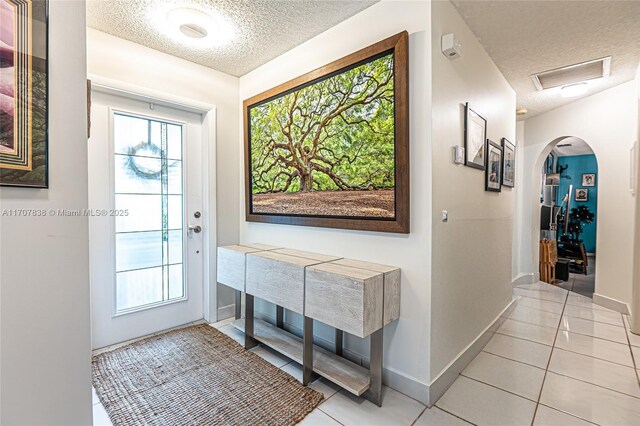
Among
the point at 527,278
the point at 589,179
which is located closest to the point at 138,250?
the point at 527,278

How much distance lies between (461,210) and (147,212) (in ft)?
8.79

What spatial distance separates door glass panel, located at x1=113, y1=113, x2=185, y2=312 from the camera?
260 cm

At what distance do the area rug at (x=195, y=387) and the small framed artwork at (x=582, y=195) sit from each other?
826 centimetres

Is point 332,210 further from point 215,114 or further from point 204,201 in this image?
point 215,114

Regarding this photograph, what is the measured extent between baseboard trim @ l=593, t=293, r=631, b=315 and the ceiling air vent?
8.33 ft

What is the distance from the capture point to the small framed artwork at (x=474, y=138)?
226 centimetres

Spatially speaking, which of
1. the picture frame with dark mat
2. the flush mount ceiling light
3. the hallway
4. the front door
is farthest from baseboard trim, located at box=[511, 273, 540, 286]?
the flush mount ceiling light

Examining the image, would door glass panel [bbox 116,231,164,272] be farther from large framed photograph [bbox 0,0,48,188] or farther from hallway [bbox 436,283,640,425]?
hallway [bbox 436,283,640,425]

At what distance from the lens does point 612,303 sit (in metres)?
3.53

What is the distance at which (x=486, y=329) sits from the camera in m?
2.69

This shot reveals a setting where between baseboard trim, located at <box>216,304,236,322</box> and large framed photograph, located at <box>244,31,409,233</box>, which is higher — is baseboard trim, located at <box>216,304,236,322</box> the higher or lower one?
the lower one

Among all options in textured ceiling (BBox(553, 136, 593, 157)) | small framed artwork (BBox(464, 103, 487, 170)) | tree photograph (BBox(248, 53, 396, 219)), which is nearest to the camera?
tree photograph (BBox(248, 53, 396, 219))

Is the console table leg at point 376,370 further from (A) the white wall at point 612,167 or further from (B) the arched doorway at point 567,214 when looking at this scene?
(B) the arched doorway at point 567,214

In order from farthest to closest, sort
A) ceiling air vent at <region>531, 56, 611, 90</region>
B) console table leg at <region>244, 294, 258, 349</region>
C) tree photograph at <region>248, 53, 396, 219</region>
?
ceiling air vent at <region>531, 56, 611, 90</region> < console table leg at <region>244, 294, 258, 349</region> < tree photograph at <region>248, 53, 396, 219</region>
